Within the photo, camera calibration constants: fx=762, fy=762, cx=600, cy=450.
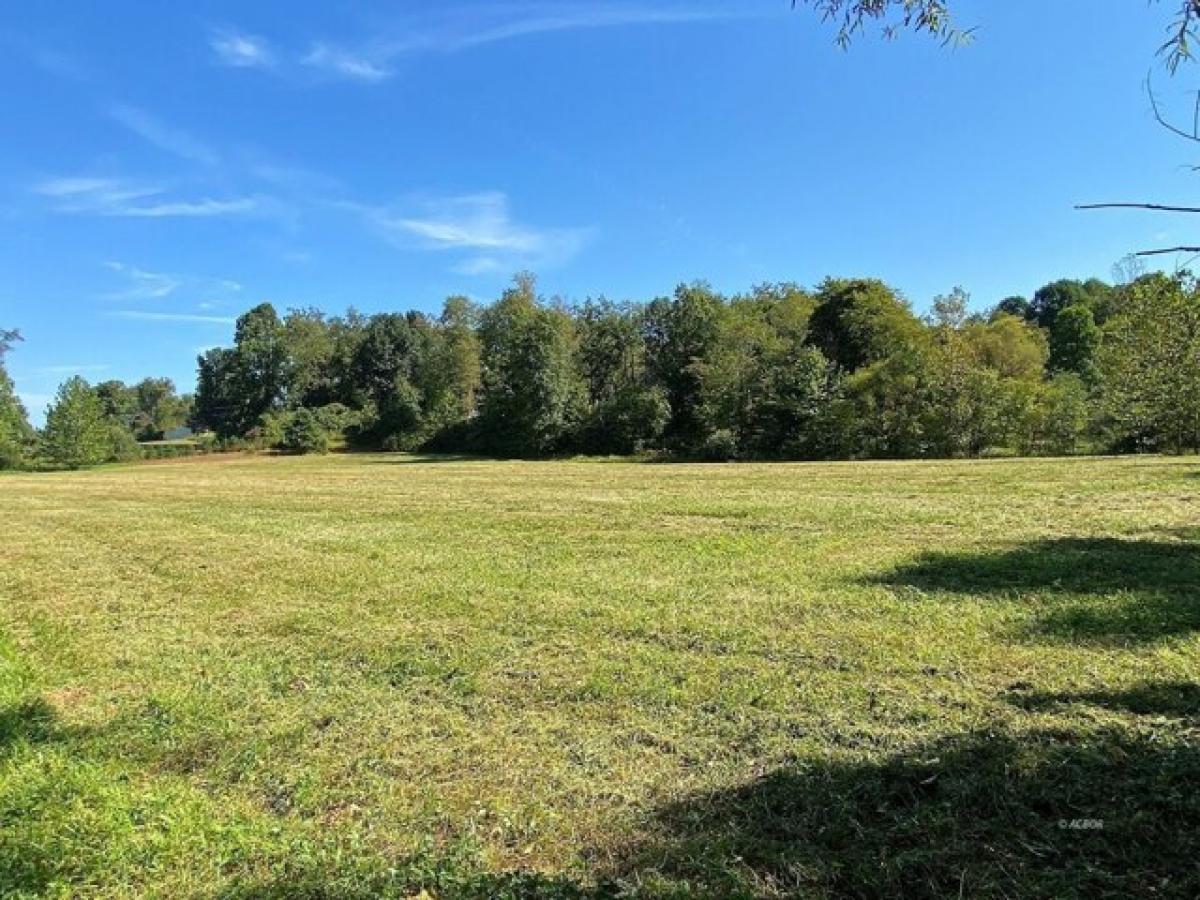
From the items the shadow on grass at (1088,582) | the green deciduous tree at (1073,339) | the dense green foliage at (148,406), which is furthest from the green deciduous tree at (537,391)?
the dense green foliage at (148,406)

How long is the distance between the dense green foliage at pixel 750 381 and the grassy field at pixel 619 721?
14189 millimetres

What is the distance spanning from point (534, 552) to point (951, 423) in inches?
887

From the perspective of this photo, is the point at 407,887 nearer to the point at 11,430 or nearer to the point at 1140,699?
the point at 1140,699

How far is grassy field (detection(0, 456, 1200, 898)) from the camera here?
8.66 feet

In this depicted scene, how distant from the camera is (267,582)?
7617mm

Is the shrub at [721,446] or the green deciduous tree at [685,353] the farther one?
the green deciduous tree at [685,353]

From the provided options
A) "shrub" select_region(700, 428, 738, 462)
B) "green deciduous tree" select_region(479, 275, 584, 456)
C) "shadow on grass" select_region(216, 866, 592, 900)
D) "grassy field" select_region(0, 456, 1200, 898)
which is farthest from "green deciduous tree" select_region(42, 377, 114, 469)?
"shadow on grass" select_region(216, 866, 592, 900)

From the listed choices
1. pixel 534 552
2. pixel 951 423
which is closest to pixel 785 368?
pixel 951 423

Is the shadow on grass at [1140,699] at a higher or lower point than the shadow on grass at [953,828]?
higher

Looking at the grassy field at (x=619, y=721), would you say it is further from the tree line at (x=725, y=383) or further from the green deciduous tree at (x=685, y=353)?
the green deciduous tree at (x=685, y=353)

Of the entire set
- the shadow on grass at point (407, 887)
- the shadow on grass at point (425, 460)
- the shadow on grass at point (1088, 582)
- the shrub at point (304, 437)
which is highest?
the shrub at point (304, 437)

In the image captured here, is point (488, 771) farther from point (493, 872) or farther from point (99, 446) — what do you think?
point (99, 446)

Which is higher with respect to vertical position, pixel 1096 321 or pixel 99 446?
pixel 1096 321

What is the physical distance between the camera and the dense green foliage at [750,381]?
2672cm
